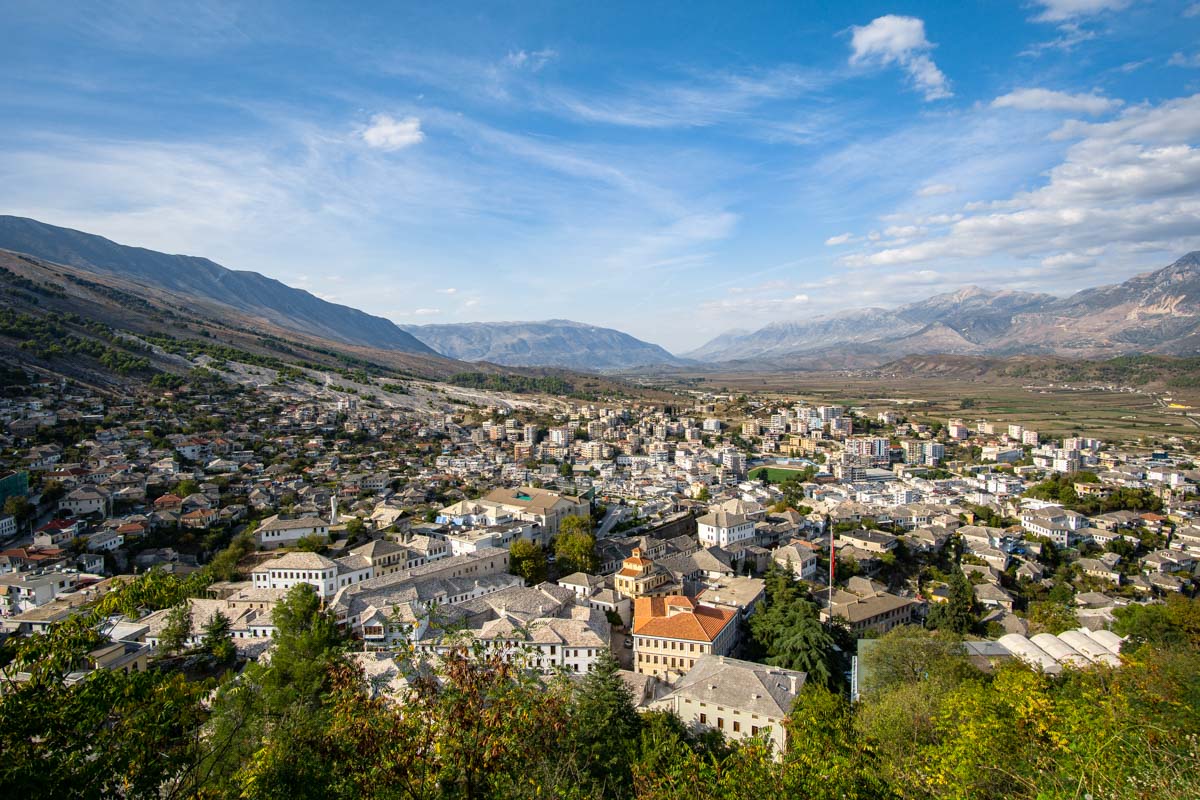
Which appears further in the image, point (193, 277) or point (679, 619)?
point (193, 277)

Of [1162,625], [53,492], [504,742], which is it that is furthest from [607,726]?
[53,492]

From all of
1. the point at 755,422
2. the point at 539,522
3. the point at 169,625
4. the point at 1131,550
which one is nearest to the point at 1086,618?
the point at 1131,550

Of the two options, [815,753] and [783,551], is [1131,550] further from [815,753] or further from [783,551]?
[815,753]

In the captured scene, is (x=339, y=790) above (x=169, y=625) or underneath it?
above

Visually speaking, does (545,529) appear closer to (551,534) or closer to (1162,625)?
(551,534)

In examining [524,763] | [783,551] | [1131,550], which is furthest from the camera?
[1131,550]

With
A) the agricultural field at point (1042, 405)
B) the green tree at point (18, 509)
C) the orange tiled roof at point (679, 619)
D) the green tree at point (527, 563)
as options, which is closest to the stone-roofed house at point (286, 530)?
the green tree at point (527, 563)

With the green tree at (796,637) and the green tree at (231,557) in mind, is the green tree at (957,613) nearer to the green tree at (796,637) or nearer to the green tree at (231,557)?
the green tree at (796,637)

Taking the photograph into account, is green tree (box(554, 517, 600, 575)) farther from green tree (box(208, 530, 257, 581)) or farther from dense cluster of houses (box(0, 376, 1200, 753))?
green tree (box(208, 530, 257, 581))
